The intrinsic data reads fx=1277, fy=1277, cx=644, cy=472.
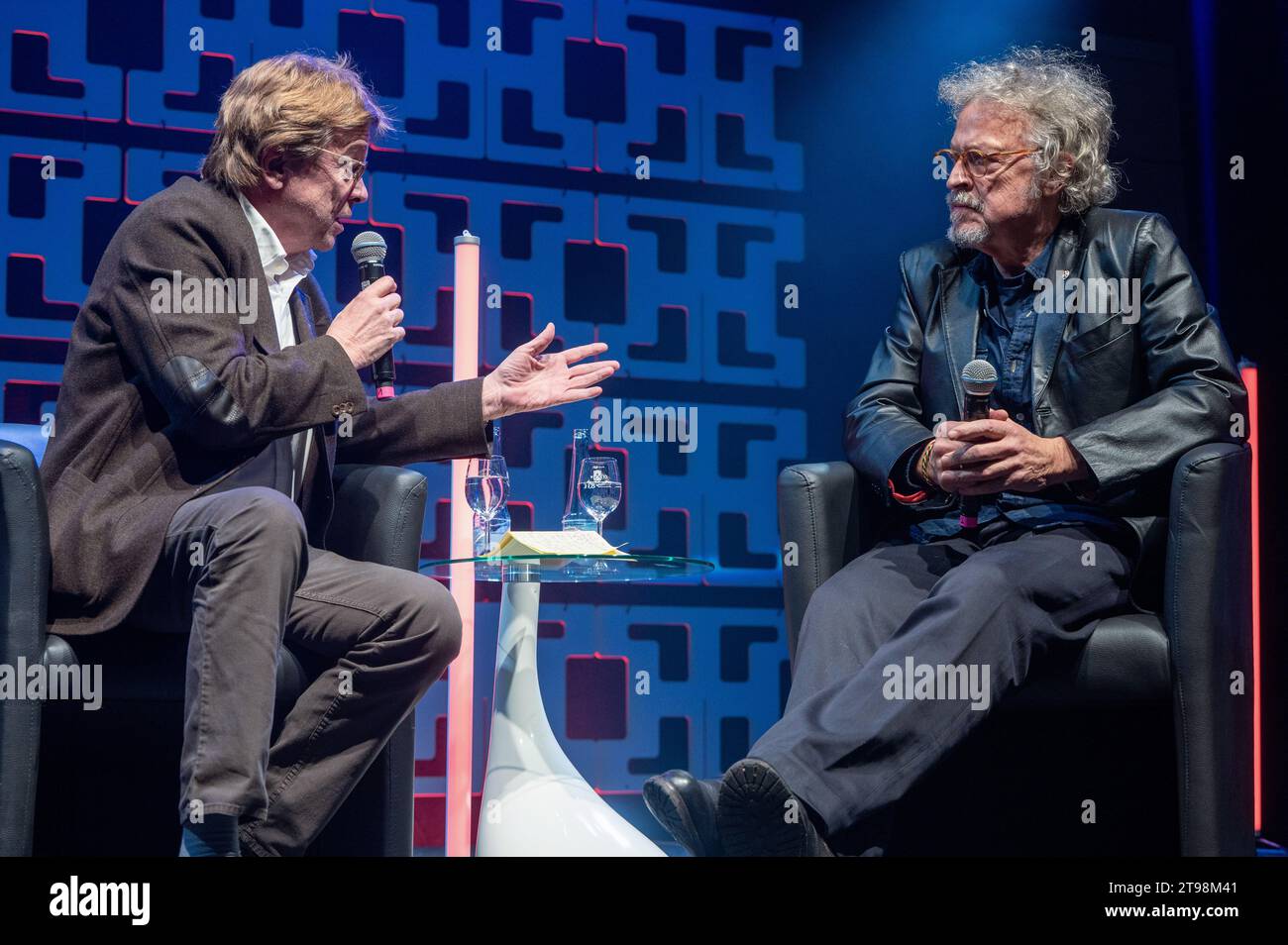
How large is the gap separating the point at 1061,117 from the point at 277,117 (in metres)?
1.48

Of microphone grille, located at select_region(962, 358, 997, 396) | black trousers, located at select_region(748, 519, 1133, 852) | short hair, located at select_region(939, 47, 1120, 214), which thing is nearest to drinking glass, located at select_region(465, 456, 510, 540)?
black trousers, located at select_region(748, 519, 1133, 852)

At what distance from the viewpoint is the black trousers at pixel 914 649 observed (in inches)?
72.2

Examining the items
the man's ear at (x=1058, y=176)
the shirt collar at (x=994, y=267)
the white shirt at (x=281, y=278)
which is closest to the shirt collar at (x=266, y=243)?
the white shirt at (x=281, y=278)

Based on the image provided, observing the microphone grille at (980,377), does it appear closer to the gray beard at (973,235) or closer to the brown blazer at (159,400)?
the gray beard at (973,235)

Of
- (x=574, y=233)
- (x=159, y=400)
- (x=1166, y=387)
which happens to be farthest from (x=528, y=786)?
(x=574, y=233)

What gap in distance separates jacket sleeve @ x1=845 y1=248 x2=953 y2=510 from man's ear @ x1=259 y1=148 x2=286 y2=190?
3.72 ft

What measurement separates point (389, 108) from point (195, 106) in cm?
51

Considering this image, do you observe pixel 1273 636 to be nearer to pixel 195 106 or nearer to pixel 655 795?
pixel 655 795

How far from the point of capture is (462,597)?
2.93 metres

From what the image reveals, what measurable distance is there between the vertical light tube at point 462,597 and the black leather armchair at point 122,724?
1.97ft

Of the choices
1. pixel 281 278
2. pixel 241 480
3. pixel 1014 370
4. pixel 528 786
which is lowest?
pixel 528 786

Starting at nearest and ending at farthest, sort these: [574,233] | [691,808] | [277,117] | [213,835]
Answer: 1. [213,835]
2. [691,808]
3. [277,117]
4. [574,233]

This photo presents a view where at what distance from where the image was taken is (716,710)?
3.80m

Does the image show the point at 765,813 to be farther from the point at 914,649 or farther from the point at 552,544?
the point at 552,544
